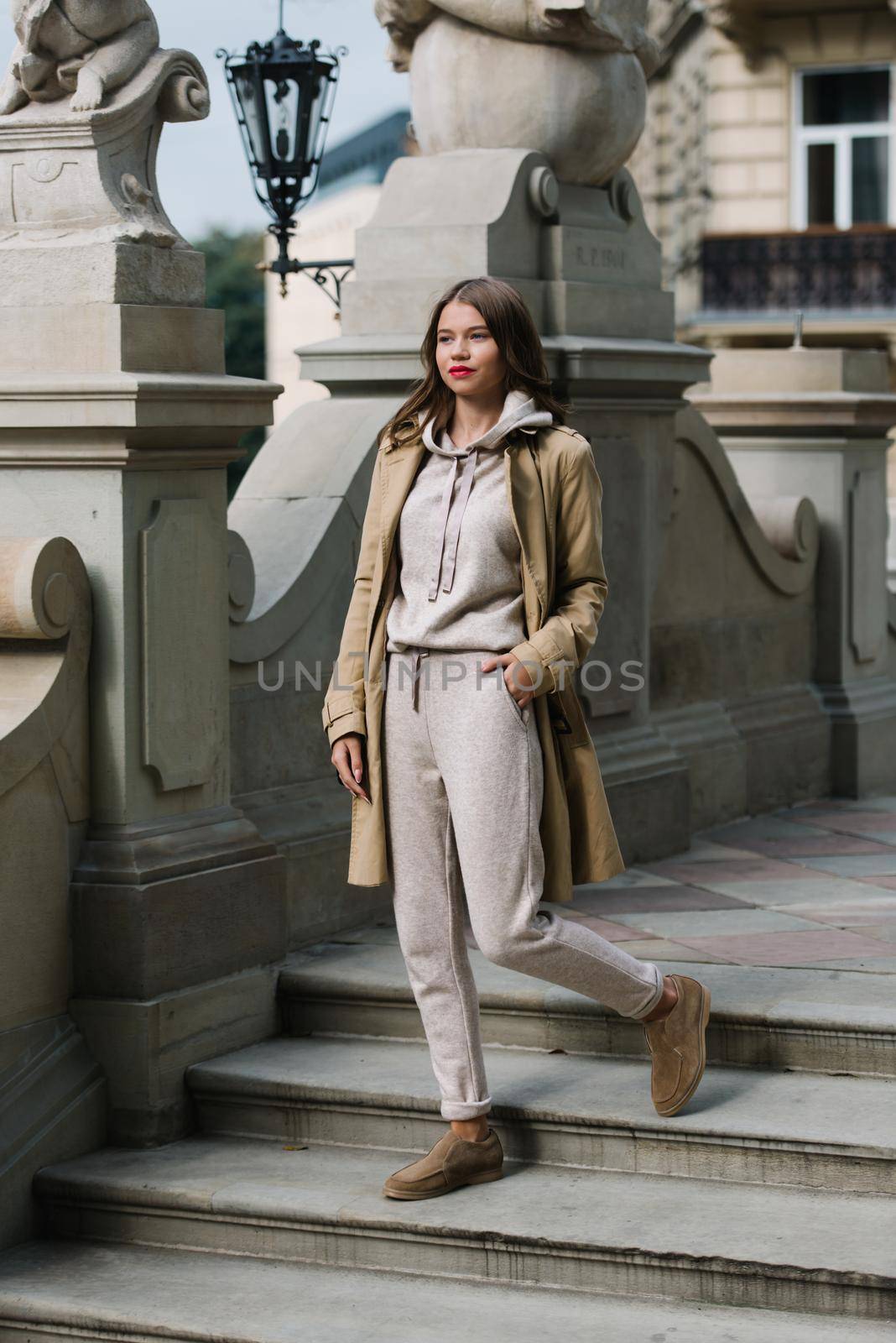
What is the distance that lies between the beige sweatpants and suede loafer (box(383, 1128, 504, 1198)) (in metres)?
0.09

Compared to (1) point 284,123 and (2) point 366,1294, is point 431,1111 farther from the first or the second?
(1) point 284,123

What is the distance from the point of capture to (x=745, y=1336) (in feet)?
14.7

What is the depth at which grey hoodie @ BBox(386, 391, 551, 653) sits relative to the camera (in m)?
4.78

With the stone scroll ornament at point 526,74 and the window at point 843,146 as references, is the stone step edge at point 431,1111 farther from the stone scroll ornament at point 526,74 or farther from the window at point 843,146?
the window at point 843,146

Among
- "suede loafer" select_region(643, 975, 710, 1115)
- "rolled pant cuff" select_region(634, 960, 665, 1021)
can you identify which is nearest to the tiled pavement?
"suede loafer" select_region(643, 975, 710, 1115)

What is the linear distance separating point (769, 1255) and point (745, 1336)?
185 mm

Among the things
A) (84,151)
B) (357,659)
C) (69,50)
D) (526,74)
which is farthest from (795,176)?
(357,659)

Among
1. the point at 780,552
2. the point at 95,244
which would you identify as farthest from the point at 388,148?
the point at 95,244

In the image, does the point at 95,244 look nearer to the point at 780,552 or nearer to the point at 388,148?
the point at 780,552

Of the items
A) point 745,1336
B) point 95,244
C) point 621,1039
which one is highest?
point 95,244

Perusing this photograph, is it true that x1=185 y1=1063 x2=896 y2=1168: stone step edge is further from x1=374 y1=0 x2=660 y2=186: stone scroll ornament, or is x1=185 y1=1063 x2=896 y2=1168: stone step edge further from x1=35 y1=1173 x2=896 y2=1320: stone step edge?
x1=374 y1=0 x2=660 y2=186: stone scroll ornament

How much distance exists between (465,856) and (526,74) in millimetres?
3438

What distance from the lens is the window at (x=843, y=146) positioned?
28469mm

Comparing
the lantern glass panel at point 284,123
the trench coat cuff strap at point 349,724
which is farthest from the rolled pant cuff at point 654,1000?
the lantern glass panel at point 284,123
